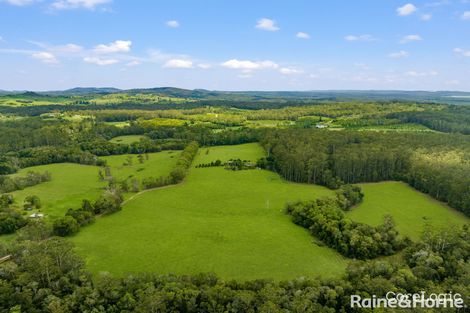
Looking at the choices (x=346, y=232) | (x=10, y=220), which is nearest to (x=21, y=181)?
(x=10, y=220)

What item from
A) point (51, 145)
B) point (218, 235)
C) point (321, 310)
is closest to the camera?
point (321, 310)

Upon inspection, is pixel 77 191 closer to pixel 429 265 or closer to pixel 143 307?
pixel 143 307

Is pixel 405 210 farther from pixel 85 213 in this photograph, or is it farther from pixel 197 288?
pixel 85 213

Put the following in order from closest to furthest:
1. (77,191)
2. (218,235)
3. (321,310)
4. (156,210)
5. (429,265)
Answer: (321,310) → (429,265) → (218,235) → (156,210) → (77,191)

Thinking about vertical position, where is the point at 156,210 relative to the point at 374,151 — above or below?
below

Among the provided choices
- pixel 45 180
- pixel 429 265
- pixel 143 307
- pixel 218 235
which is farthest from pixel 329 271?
pixel 45 180

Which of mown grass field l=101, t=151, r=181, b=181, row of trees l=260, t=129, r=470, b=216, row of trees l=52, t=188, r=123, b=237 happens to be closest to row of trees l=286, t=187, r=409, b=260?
row of trees l=260, t=129, r=470, b=216

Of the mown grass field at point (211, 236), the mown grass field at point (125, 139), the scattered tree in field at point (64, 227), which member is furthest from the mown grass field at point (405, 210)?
the mown grass field at point (125, 139)

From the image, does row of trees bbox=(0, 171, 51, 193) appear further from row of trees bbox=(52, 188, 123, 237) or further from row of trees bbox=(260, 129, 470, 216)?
row of trees bbox=(260, 129, 470, 216)
